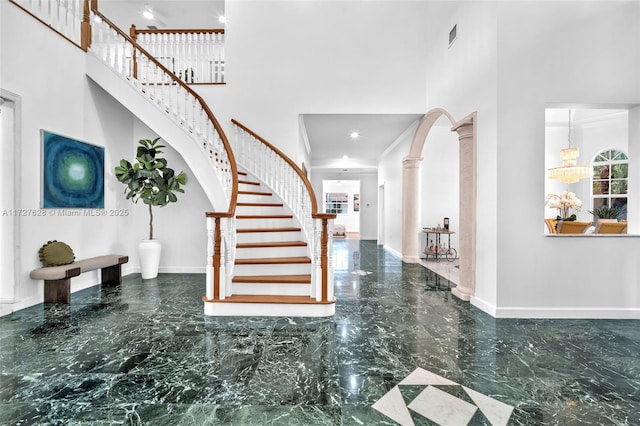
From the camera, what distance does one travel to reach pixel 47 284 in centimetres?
356

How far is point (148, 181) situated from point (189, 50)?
258 centimetres

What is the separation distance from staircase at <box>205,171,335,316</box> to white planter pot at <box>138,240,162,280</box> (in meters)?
1.80

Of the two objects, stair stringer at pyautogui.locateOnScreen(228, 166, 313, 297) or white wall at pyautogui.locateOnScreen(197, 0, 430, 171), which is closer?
stair stringer at pyautogui.locateOnScreen(228, 166, 313, 297)

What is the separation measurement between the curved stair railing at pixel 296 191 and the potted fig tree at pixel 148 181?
1.21m

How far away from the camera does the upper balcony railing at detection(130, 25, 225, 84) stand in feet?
17.3

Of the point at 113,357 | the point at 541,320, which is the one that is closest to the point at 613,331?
the point at 541,320

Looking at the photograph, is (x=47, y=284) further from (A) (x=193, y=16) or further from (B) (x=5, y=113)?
(A) (x=193, y=16)

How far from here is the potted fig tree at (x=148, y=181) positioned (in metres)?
4.51

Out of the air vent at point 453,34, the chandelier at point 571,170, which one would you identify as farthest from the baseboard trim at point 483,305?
the chandelier at point 571,170

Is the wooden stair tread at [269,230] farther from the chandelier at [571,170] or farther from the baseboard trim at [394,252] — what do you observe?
the chandelier at [571,170]

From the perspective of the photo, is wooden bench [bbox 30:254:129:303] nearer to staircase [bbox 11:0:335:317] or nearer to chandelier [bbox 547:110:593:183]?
staircase [bbox 11:0:335:317]

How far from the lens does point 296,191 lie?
180 inches

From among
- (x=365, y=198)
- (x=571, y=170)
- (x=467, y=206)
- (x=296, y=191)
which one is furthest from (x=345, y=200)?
(x=467, y=206)

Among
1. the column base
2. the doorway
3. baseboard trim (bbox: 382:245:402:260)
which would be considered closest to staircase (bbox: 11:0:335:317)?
the column base
